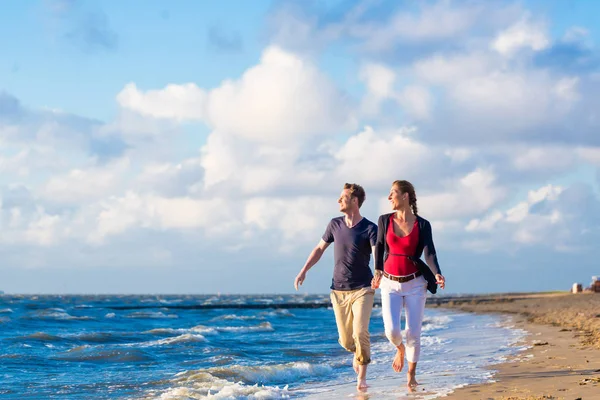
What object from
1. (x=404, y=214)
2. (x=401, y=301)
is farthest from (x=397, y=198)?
(x=401, y=301)

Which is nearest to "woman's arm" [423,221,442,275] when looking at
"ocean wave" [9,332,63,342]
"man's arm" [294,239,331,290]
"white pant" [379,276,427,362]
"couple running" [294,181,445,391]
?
"couple running" [294,181,445,391]

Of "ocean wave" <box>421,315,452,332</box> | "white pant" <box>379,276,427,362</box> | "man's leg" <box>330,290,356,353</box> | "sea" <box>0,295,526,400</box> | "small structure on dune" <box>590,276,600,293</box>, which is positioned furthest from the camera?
"small structure on dune" <box>590,276,600,293</box>

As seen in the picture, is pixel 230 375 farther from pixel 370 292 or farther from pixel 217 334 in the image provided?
pixel 217 334

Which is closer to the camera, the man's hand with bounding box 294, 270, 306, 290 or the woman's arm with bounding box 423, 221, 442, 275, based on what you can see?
the woman's arm with bounding box 423, 221, 442, 275

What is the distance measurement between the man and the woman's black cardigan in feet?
0.70

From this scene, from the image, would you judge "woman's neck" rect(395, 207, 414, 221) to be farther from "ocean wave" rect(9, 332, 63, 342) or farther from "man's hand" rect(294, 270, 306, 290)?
"ocean wave" rect(9, 332, 63, 342)

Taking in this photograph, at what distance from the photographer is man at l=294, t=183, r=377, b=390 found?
785 centimetres

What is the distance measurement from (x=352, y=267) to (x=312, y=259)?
0.51 meters

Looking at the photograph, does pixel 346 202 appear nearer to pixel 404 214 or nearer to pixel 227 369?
pixel 404 214

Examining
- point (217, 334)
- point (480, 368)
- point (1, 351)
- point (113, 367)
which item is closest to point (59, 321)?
point (217, 334)

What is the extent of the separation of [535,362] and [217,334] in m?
16.0

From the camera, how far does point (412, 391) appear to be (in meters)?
7.98

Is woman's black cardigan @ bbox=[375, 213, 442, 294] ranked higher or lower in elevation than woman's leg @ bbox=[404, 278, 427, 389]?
higher

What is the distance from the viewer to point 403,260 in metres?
7.49
